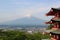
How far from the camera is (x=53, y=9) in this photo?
16.1 meters

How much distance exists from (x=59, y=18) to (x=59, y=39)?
1.23 m

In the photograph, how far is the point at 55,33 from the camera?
51.1 feet

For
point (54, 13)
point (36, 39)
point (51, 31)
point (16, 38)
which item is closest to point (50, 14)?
point (54, 13)

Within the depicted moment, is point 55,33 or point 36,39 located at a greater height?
point 55,33

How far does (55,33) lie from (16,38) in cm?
4070

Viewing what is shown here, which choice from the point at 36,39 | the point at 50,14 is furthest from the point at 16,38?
the point at 50,14

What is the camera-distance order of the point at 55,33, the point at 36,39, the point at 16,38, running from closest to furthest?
the point at 55,33 < the point at 16,38 < the point at 36,39

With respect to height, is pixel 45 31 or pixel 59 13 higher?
pixel 59 13

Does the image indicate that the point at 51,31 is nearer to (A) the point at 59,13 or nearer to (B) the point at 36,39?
(A) the point at 59,13

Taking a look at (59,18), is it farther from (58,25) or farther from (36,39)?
(36,39)

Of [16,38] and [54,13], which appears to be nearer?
[54,13]

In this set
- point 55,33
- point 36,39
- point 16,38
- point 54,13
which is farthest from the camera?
point 36,39

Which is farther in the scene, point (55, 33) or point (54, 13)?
point (54, 13)

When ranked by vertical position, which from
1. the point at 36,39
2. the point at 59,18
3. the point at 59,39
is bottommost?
the point at 36,39
